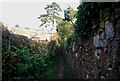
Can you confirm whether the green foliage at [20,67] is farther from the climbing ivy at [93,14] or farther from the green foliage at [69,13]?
the green foliage at [69,13]

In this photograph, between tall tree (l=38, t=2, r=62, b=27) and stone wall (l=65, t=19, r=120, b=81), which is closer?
stone wall (l=65, t=19, r=120, b=81)

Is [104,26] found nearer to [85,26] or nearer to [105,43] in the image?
[105,43]

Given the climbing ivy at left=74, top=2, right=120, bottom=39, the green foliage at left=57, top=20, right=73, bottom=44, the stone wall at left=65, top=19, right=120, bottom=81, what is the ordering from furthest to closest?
1. the green foliage at left=57, top=20, right=73, bottom=44
2. the climbing ivy at left=74, top=2, right=120, bottom=39
3. the stone wall at left=65, top=19, right=120, bottom=81

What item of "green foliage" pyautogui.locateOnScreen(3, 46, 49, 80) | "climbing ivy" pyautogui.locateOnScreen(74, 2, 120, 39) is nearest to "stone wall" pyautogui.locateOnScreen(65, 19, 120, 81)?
"climbing ivy" pyautogui.locateOnScreen(74, 2, 120, 39)

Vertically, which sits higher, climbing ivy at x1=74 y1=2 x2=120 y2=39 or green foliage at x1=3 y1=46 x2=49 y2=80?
climbing ivy at x1=74 y1=2 x2=120 y2=39

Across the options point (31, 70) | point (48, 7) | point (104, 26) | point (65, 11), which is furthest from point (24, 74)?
point (48, 7)

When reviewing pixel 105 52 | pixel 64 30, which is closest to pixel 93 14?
pixel 105 52

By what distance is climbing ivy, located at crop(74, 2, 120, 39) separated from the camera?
6.70 m

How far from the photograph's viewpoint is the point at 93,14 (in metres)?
8.41

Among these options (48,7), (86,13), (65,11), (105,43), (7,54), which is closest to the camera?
(105,43)

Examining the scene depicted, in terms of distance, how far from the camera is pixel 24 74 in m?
9.57

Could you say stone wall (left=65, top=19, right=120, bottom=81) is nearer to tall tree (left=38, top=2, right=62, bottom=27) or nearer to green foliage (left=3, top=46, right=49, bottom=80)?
green foliage (left=3, top=46, right=49, bottom=80)

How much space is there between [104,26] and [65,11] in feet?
76.3

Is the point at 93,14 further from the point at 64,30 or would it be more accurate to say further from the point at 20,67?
the point at 64,30
